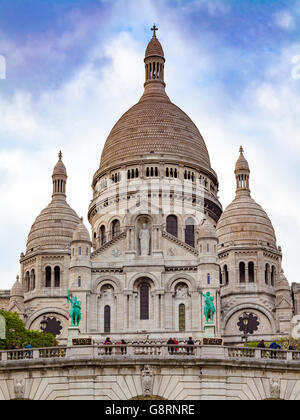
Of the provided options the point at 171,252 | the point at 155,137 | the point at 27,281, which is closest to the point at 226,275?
the point at 171,252

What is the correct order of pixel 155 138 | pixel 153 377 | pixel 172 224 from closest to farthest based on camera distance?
1. pixel 153 377
2. pixel 172 224
3. pixel 155 138

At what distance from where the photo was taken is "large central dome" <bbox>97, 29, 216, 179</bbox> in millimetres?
114500

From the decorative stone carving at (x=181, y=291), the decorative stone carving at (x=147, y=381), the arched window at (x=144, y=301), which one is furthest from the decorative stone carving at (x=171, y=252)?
the decorative stone carving at (x=147, y=381)

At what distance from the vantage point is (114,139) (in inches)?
4656

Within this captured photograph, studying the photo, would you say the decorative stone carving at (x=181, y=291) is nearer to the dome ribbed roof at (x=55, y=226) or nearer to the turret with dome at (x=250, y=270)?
the turret with dome at (x=250, y=270)

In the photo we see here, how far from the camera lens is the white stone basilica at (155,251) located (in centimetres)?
9212

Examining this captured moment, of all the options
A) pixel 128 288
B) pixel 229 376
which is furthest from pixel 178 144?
pixel 229 376

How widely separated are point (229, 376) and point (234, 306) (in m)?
55.5

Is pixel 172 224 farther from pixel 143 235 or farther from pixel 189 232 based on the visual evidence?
pixel 143 235

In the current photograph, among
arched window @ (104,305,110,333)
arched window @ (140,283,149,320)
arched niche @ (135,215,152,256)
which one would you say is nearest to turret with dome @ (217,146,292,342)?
arched window @ (140,283,149,320)

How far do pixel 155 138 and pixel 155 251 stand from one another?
23745 mm

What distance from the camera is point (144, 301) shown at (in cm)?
9294

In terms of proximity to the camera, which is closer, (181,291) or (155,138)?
(181,291)

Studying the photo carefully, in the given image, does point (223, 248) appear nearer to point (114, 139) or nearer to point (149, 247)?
point (149, 247)
